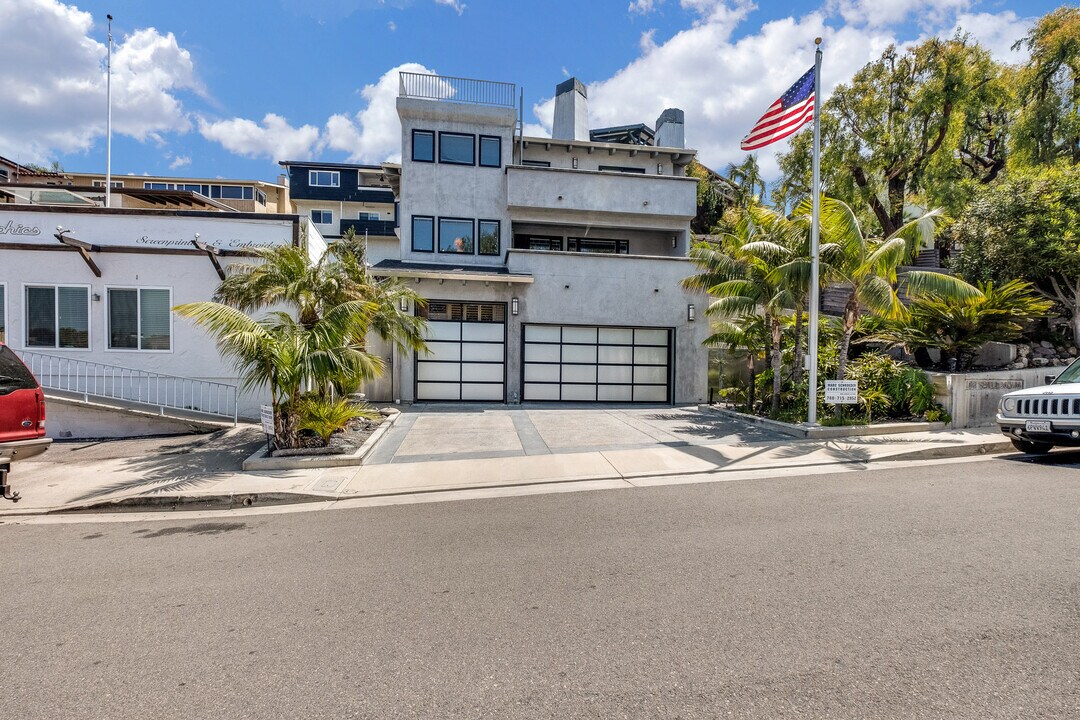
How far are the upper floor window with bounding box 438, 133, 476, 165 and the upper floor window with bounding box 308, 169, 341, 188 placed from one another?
21954mm

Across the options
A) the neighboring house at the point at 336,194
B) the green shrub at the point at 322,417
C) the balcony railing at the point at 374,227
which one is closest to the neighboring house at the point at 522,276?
the green shrub at the point at 322,417

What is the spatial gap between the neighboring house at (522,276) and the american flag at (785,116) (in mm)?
5998

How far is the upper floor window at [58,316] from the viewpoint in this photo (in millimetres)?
12484

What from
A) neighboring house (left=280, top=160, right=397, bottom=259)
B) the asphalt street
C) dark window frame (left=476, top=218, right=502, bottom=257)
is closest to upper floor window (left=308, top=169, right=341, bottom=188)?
neighboring house (left=280, top=160, right=397, bottom=259)

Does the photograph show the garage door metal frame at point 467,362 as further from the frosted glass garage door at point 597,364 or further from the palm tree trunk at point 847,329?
the palm tree trunk at point 847,329

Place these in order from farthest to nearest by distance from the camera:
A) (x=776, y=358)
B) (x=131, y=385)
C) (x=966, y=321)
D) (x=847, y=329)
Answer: (x=776, y=358)
(x=966, y=321)
(x=131, y=385)
(x=847, y=329)

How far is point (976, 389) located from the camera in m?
11.9

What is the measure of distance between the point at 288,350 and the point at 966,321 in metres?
14.9

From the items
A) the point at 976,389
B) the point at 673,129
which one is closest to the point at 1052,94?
the point at 673,129

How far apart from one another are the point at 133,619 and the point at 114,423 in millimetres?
10134

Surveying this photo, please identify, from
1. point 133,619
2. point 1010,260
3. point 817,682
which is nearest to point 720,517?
point 817,682

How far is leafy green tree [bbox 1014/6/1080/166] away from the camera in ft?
66.8

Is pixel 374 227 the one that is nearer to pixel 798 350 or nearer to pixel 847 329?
pixel 798 350

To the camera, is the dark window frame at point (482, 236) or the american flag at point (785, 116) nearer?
the american flag at point (785, 116)
